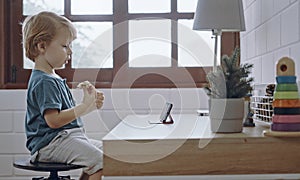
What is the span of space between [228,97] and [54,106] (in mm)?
582

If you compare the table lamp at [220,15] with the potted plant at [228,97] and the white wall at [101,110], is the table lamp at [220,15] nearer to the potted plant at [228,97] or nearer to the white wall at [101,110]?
the white wall at [101,110]

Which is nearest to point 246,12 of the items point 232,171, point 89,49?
point 89,49

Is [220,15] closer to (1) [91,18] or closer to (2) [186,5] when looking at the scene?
(2) [186,5]

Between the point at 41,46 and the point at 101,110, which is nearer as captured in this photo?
the point at 41,46

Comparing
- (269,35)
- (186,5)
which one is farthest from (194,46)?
(269,35)

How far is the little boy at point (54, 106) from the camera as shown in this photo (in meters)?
1.42

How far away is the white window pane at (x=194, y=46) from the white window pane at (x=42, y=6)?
0.59 metres

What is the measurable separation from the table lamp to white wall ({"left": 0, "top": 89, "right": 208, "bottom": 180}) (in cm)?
52

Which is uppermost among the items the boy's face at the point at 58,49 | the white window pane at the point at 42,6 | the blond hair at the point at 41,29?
the white window pane at the point at 42,6

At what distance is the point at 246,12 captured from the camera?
6.72ft

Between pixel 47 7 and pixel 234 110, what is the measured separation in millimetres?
1530

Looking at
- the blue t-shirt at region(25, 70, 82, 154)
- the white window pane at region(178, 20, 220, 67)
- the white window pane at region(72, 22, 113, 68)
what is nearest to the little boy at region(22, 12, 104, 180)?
the blue t-shirt at region(25, 70, 82, 154)

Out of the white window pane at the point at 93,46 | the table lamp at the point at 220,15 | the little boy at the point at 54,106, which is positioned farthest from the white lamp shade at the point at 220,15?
the white window pane at the point at 93,46

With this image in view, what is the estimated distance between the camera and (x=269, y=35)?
5.21ft
